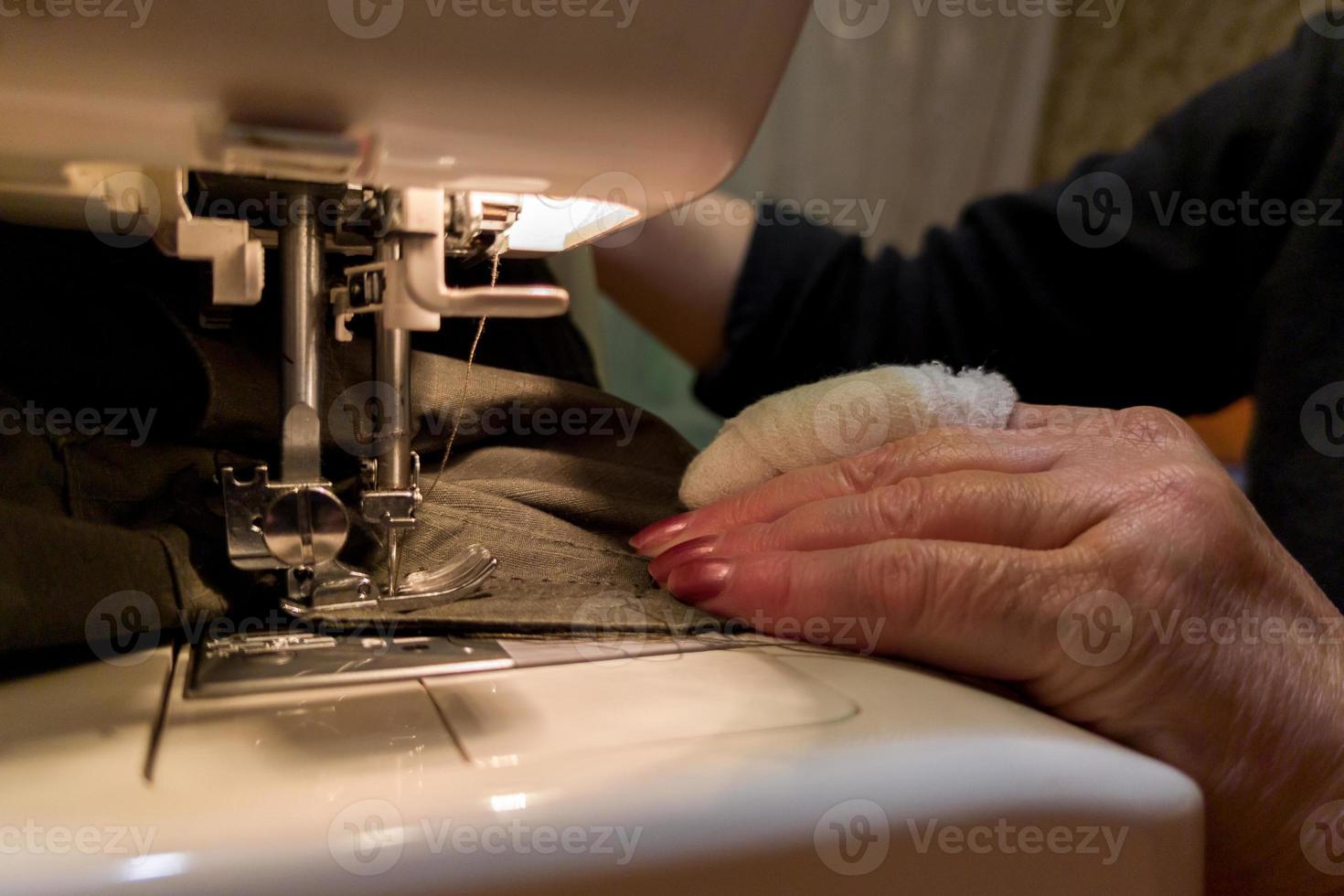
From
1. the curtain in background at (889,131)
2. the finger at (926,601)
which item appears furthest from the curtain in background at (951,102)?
the finger at (926,601)

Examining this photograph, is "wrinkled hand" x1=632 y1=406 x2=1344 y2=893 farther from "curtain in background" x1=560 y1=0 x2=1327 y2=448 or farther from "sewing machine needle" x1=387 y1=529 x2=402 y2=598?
"curtain in background" x1=560 y1=0 x2=1327 y2=448

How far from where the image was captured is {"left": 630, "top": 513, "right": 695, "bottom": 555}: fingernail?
45cm

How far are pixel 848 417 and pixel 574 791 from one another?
0.24 meters

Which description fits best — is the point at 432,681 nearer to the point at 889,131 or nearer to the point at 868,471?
the point at 868,471

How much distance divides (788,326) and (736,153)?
56 centimetres

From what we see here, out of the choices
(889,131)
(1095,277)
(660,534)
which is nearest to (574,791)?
(660,534)

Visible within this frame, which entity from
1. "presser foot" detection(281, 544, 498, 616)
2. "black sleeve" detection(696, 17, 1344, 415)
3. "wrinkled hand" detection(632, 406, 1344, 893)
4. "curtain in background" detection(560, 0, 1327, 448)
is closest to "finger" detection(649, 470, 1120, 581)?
"wrinkled hand" detection(632, 406, 1344, 893)

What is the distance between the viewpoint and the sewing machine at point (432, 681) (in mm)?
246

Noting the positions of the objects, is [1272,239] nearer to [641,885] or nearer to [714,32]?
[714,32]

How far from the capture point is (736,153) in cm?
37

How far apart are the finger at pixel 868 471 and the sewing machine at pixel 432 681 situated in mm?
75

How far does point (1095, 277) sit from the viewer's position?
89 cm

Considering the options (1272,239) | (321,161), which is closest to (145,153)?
(321,161)

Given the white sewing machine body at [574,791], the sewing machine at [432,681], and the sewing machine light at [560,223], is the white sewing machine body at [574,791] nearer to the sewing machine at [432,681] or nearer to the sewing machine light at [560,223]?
the sewing machine at [432,681]
